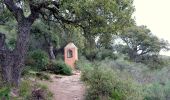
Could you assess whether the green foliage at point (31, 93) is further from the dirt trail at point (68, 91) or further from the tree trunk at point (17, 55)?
the dirt trail at point (68, 91)

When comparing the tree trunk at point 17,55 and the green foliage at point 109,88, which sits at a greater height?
the tree trunk at point 17,55

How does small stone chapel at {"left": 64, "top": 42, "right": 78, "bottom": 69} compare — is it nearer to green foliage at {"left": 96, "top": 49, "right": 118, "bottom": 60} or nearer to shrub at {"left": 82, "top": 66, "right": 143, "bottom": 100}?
green foliage at {"left": 96, "top": 49, "right": 118, "bottom": 60}

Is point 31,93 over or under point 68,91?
over

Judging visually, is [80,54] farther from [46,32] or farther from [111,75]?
[111,75]

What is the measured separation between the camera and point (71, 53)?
27.3 m

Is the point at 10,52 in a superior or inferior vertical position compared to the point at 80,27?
inferior

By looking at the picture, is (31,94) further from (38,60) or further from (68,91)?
(38,60)

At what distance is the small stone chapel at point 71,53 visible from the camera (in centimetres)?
2705

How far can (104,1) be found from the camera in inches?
406

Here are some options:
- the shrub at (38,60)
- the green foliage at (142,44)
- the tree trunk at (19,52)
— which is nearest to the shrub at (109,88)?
the tree trunk at (19,52)

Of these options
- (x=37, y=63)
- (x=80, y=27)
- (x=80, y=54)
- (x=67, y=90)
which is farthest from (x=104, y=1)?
(x=80, y=54)

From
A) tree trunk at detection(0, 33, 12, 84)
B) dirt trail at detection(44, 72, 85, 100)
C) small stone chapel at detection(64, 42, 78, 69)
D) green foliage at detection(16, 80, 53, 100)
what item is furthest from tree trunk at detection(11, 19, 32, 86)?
small stone chapel at detection(64, 42, 78, 69)

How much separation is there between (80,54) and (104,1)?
19.3m

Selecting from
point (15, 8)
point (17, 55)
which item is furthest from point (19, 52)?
point (15, 8)
